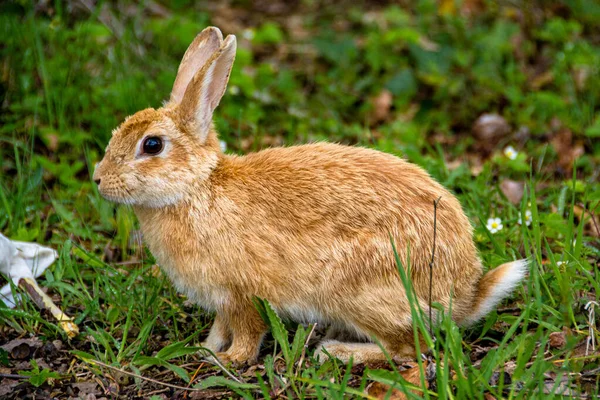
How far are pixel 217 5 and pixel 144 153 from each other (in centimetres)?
572

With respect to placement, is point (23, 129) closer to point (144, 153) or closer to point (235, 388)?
point (144, 153)

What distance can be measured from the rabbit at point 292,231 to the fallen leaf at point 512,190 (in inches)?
61.8

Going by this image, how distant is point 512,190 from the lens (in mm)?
5766

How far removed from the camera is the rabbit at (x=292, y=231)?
4.07m

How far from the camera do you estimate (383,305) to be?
405 centimetres

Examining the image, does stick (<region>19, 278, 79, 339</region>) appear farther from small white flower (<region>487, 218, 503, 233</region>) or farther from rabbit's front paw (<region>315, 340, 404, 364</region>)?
small white flower (<region>487, 218, 503, 233</region>)

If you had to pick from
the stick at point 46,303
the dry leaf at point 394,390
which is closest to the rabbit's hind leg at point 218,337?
the stick at point 46,303

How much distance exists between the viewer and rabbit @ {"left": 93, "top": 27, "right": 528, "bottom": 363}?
4074mm

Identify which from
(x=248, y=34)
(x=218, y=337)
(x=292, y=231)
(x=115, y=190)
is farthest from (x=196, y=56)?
(x=248, y=34)

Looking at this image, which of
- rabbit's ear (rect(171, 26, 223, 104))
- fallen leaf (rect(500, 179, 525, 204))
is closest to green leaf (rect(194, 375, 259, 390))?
rabbit's ear (rect(171, 26, 223, 104))

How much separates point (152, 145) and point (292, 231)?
86 cm

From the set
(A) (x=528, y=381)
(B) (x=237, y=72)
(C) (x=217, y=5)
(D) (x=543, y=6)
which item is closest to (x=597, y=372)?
(A) (x=528, y=381)

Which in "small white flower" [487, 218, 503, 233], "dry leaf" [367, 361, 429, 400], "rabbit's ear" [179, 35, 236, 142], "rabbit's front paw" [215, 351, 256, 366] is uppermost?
"rabbit's ear" [179, 35, 236, 142]

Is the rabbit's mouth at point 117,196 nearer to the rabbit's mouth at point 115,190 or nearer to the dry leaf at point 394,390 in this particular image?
the rabbit's mouth at point 115,190
